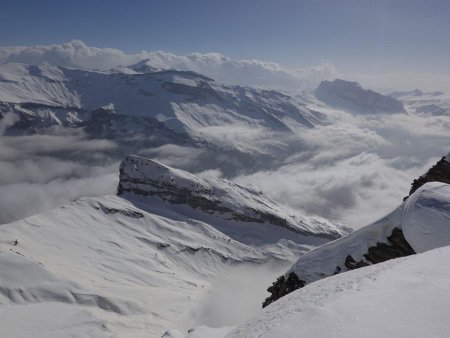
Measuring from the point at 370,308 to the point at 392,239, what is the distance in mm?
14320

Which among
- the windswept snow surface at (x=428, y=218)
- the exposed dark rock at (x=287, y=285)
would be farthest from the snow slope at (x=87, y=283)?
the windswept snow surface at (x=428, y=218)

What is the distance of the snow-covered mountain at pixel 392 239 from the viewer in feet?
57.9

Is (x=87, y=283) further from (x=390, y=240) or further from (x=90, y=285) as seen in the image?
(x=390, y=240)

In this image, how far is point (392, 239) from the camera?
21734 mm

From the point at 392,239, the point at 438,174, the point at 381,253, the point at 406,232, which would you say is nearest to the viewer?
the point at 406,232

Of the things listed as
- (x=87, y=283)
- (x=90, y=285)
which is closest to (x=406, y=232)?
(x=90, y=285)

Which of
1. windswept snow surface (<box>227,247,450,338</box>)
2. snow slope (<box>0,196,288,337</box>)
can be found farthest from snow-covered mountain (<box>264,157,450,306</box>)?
snow slope (<box>0,196,288,337</box>)

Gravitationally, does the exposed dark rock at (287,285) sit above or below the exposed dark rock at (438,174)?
below

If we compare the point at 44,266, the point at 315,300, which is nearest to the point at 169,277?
the point at 44,266

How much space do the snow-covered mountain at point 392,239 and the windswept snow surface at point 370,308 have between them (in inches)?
271

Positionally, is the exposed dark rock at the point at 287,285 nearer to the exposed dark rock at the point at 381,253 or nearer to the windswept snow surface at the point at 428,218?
the exposed dark rock at the point at 381,253

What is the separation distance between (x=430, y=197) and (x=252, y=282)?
182 meters

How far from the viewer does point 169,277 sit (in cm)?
16888

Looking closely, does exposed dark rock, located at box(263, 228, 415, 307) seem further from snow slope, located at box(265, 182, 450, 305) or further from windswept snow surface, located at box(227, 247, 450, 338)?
windswept snow surface, located at box(227, 247, 450, 338)
